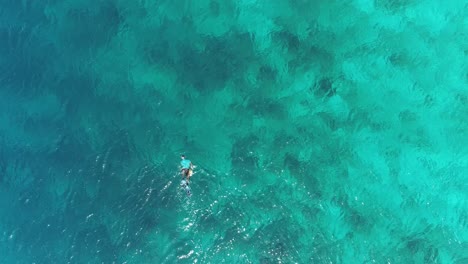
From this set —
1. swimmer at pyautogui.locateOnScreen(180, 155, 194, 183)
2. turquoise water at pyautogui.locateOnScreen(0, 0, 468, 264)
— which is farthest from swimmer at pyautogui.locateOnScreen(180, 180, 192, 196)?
turquoise water at pyautogui.locateOnScreen(0, 0, 468, 264)

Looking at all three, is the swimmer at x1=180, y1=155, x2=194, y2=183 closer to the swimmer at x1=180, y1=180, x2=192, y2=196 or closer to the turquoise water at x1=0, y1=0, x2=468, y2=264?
the swimmer at x1=180, y1=180, x2=192, y2=196

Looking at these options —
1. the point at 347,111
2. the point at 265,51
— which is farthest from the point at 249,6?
the point at 347,111

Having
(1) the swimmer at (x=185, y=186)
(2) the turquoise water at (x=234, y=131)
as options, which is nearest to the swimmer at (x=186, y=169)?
(1) the swimmer at (x=185, y=186)

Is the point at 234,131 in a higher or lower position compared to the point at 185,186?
higher

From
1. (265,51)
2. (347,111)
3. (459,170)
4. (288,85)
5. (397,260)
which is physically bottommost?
(397,260)

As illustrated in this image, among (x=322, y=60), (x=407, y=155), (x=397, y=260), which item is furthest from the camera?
(x=322, y=60)

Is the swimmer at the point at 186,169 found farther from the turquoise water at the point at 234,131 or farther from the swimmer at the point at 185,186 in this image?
the turquoise water at the point at 234,131

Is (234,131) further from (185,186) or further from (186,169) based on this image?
(185,186)

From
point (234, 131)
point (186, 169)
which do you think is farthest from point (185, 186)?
point (234, 131)

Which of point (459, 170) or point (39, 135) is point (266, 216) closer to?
point (459, 170)
